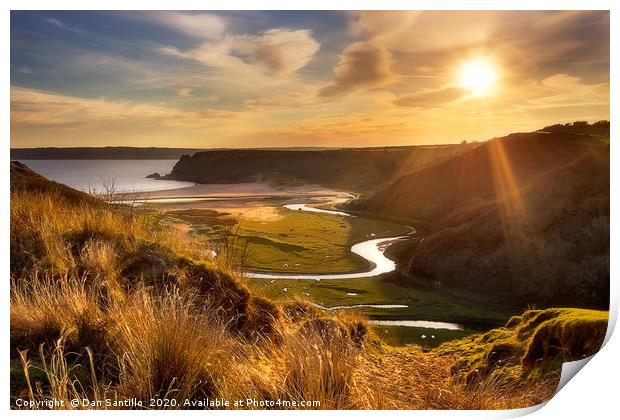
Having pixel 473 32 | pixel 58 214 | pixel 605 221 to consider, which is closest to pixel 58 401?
pixel 58 214

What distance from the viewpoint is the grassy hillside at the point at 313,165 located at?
19.6 ft

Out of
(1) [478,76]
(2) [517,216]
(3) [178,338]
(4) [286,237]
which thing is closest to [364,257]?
(4) [286,237]

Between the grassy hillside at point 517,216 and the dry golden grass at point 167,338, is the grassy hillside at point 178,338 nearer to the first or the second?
the dry golden grass at point 167,338

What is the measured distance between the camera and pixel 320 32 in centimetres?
469

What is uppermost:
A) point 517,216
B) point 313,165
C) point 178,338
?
point 313,165

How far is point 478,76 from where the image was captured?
16.4 feet

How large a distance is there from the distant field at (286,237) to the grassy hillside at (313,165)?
512 millimetres

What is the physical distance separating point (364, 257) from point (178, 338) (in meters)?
2.89

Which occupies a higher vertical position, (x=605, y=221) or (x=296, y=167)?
(x=296, y=167)

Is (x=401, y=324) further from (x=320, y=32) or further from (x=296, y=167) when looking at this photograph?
(x=320, y=32)

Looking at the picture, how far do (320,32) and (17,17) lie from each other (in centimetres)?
272

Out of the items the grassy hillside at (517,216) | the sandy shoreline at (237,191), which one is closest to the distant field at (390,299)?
the grassy hillside at (517,216)

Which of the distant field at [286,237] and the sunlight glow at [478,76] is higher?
the sunlight glow at [478,76]

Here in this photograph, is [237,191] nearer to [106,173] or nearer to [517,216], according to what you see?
[106,173]
